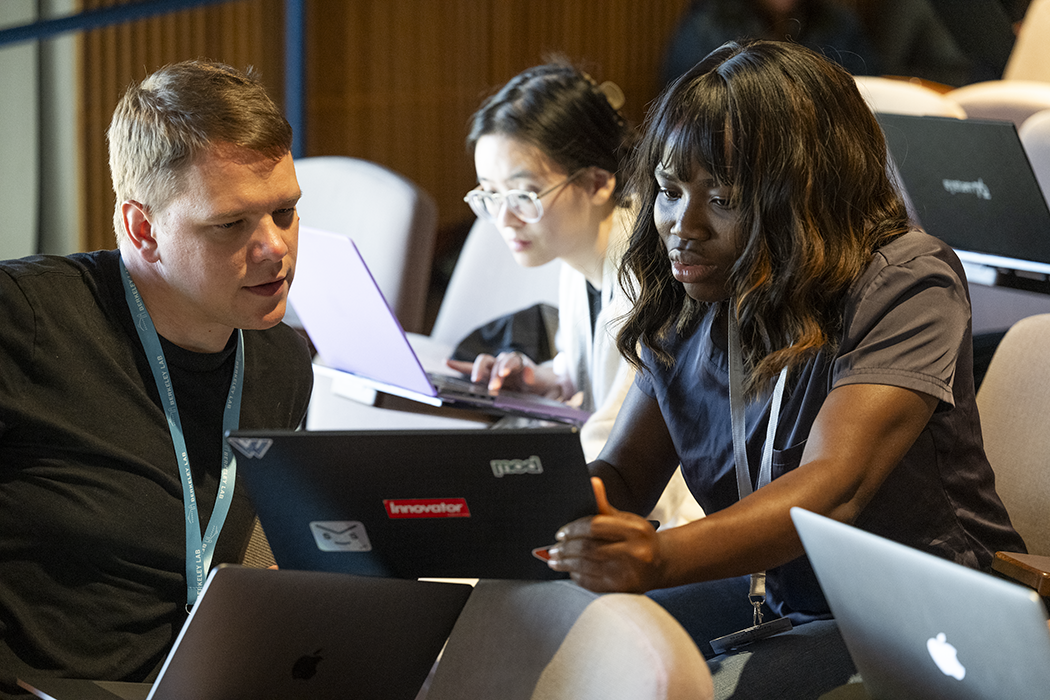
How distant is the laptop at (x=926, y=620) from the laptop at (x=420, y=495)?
0.78 feet

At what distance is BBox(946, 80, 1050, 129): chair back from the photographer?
3002 millimetres

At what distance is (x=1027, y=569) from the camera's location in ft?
3.87

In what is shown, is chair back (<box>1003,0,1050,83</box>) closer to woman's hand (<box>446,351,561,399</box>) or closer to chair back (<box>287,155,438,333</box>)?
chair back (<box>287,155,438,333</box>)

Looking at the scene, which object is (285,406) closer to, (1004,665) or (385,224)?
(1004,665)

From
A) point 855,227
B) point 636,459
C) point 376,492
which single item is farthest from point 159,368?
point 855,227

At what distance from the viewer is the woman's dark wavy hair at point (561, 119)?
87.0 inches

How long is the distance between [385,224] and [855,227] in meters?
1.69

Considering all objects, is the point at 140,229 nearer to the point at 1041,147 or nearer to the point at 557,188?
the point at 557,188

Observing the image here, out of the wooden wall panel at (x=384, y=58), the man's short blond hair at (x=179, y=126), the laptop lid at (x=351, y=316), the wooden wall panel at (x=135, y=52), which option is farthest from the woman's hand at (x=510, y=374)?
the wooden wall panel at (x=384, y=58)

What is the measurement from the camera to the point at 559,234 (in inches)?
87.1

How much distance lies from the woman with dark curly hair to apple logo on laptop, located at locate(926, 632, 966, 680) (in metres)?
0.25

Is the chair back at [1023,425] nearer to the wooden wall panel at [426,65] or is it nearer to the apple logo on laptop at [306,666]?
the apple logo on laptop at [306,666]

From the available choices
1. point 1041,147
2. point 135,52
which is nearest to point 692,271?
point 1041,147

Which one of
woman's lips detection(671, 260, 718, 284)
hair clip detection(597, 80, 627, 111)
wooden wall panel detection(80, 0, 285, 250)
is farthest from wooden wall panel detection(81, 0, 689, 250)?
woman's lips detection(671, 260, 718, 284)
